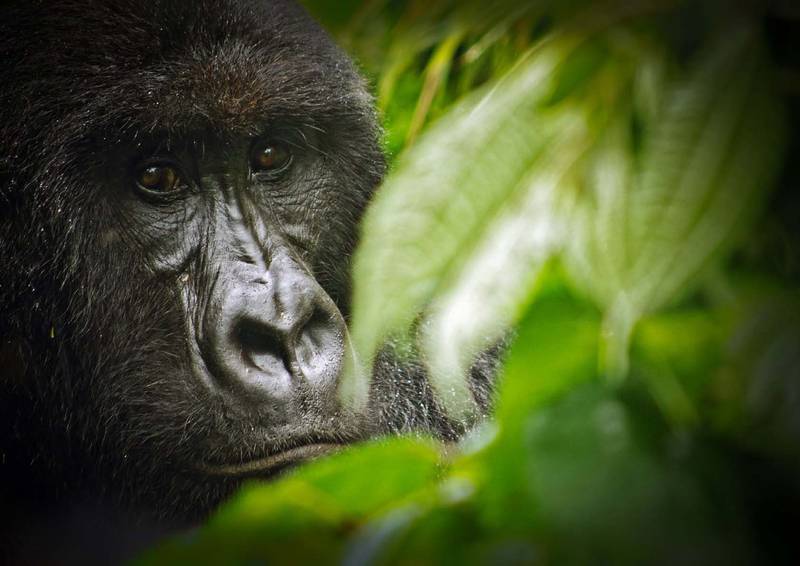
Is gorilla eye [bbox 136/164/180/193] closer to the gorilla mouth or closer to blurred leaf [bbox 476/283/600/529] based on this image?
the gorilla mouth

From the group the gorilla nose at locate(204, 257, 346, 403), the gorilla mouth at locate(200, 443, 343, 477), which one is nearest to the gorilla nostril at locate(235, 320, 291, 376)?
the gorilla nose at locate(204, 257, 346, 403)

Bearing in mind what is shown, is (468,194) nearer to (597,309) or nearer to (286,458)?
(597,309)

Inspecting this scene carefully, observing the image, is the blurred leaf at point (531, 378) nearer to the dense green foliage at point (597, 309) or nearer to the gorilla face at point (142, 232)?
the dense green foliage at point (597, 309)

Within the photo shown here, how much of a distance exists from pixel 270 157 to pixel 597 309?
985 mm

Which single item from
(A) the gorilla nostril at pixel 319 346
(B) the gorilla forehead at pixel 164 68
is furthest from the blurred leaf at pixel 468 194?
(B) the gorilla forehead at pixel 164 68

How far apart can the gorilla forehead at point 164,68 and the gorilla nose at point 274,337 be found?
280 millimetres

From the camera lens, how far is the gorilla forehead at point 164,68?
1.33 metres

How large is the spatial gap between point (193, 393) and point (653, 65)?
0.93m

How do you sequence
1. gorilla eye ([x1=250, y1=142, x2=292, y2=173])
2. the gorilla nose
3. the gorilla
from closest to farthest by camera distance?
the gorilla nose < the gorilla < gorilla eye ([x1=250, y1=142, x2=292, y2=173])

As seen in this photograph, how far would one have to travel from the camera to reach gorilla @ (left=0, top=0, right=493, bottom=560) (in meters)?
1.31

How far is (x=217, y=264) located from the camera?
1294 mm

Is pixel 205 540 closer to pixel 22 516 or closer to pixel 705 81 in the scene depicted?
pixel 705 81

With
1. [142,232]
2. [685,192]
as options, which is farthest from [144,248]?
[685,192]

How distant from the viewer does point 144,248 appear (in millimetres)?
1358
